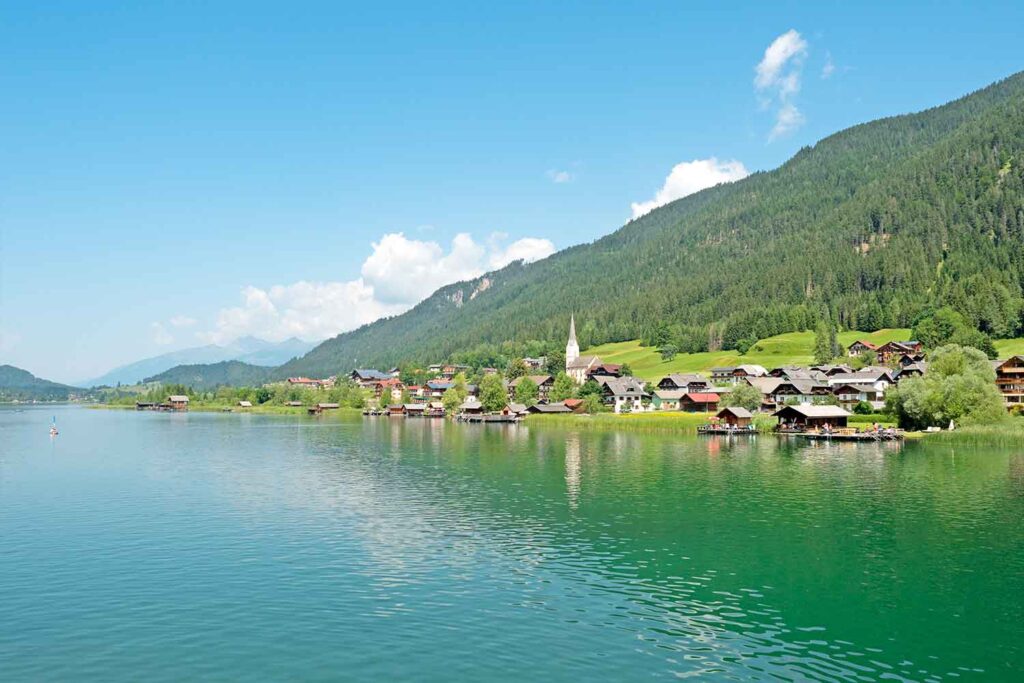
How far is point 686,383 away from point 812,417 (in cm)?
5830

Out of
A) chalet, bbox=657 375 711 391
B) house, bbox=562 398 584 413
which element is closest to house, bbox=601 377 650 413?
chalet, bbox=657 375 711 391

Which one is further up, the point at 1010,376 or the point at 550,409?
the point at 1010,376

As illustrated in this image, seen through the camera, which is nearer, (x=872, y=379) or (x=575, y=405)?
(x=872, y=379)

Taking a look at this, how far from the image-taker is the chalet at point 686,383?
607 ft

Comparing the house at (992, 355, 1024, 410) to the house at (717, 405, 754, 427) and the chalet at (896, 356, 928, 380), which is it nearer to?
the chalet at (896, 356, 928, 380)

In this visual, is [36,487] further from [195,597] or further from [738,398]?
[738,398]

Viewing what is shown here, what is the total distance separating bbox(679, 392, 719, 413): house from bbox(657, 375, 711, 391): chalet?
26.3ft

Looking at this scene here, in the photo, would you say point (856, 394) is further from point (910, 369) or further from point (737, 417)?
point (737, 417)

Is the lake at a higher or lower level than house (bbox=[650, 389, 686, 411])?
lower

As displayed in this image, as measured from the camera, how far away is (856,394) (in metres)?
158

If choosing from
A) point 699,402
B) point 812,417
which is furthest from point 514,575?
point 699,402

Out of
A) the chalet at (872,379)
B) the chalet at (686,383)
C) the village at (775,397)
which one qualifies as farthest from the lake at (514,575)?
the chalet at (686,383)

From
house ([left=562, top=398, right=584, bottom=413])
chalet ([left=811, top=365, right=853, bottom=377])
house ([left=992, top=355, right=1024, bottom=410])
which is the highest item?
chalet ([left=811, top=365, right=853, bottom=377])

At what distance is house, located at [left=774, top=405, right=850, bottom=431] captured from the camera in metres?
130
